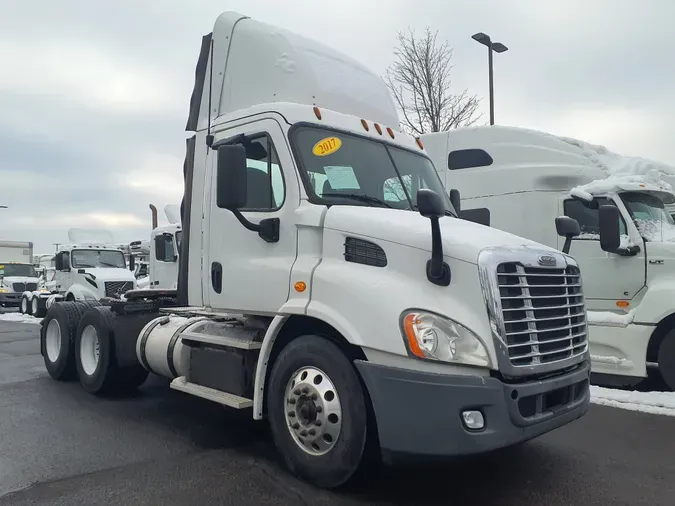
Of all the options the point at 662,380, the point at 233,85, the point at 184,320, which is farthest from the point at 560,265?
the point at 662,380

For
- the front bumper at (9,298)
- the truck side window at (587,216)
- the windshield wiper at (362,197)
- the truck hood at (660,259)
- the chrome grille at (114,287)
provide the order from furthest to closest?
1. the front bumper at (9,298)
2. the chrome grille at (114,287)
3. the truck side window at (587,216)
4. the truck hood at (660,259)
5. the windshield wiper at (362,197)

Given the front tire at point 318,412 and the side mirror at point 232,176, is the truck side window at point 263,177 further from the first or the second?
the front tire at point 318,412

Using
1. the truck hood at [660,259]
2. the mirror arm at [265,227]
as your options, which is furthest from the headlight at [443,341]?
the truck hood at [660,259]

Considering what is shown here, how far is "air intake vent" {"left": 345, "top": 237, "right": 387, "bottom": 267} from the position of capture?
4.14 m

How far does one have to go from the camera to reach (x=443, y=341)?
3.70 m

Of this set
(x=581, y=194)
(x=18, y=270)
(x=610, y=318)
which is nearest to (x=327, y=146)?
(x=610, y=318)

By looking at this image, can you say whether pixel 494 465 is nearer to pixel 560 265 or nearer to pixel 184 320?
pixel 560 265

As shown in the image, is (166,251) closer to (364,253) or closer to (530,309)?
(364,253)

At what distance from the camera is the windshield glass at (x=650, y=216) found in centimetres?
830

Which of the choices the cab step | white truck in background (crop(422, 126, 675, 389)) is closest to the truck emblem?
the cab step

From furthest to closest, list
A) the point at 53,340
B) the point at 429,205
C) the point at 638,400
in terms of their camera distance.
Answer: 1. the point at 53,340
2. the point at 638,400
3. the point at 429,205

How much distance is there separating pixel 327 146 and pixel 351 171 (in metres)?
0.29

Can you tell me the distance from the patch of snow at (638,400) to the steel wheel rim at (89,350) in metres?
6.15

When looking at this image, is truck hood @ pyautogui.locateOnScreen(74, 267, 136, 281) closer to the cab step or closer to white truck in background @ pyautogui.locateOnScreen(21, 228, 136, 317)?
white truck in background @ pyautogui.locateOnScreen(21, 228, 136, 317)
